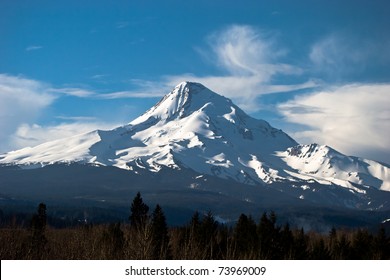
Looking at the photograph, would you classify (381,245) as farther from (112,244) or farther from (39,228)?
(112,244)

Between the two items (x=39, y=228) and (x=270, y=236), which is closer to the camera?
(x=39, y=228)

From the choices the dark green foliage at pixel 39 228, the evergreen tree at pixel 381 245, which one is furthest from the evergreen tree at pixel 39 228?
the evergreen tree at pixel 381 245

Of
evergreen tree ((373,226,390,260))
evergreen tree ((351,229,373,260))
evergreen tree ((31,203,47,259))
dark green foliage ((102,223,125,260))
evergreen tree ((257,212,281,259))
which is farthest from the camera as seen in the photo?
evergreen tree ((351,229,373,260))

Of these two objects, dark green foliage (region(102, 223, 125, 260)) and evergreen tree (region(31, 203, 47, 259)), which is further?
evergreen tree (region(31, 203, 47, 259))

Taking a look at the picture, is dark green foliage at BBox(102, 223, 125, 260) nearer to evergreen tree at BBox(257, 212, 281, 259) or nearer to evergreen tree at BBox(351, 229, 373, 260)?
evergreen tree at BBox(257, 212, 281, 259)

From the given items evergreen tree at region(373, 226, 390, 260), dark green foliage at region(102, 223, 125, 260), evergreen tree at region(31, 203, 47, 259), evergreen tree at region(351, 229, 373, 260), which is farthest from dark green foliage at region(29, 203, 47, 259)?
evergreen tree at region(373, 226, 390, 260)

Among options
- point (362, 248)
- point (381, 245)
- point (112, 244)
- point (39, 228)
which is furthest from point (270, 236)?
point (112, 244)

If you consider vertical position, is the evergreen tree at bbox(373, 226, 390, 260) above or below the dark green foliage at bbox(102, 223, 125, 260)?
above

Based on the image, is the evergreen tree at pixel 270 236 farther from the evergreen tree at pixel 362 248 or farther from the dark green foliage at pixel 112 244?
the dark green foliage at pixel 112 244
